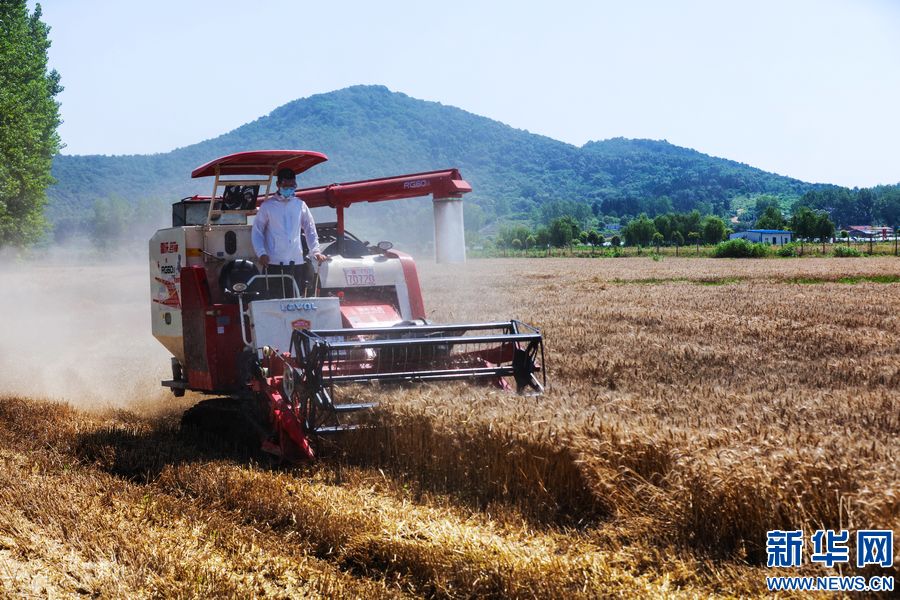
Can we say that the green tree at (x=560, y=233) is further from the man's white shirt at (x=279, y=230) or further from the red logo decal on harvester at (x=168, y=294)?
the man's white shirt at (x=279, y=230)

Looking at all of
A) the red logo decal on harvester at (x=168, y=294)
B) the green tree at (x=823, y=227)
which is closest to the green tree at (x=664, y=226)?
the green tree at (x=823, y=227)

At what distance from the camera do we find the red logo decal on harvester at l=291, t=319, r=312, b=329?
8081mm

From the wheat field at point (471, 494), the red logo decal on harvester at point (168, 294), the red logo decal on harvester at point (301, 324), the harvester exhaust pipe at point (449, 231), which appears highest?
the harvester exhaust pipe at point (449, 231)

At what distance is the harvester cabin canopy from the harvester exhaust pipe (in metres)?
1.35

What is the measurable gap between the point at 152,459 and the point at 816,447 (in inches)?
214

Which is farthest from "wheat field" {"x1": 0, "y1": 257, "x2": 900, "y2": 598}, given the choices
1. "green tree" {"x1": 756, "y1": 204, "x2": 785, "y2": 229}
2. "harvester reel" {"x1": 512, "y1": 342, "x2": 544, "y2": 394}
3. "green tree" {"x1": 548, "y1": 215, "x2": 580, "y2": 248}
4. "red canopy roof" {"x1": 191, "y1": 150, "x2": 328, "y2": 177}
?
"green tree" {"x1": 756, "y1": 204, "x2": 785, "y2": 229}

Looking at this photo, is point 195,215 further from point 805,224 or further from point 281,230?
point 805,224

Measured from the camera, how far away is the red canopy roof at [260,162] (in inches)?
341

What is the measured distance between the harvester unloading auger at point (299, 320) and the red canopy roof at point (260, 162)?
21mm

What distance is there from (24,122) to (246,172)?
83.5ft

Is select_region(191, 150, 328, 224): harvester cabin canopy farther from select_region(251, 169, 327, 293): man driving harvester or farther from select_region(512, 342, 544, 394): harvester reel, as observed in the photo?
select_region(512, 342, 544, 394): harvester reel

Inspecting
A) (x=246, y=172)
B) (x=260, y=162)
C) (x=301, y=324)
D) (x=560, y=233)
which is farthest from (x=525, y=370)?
(x=560, y=233)

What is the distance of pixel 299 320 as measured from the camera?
26.6ft

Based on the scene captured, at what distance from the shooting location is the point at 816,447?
15.8 ft
